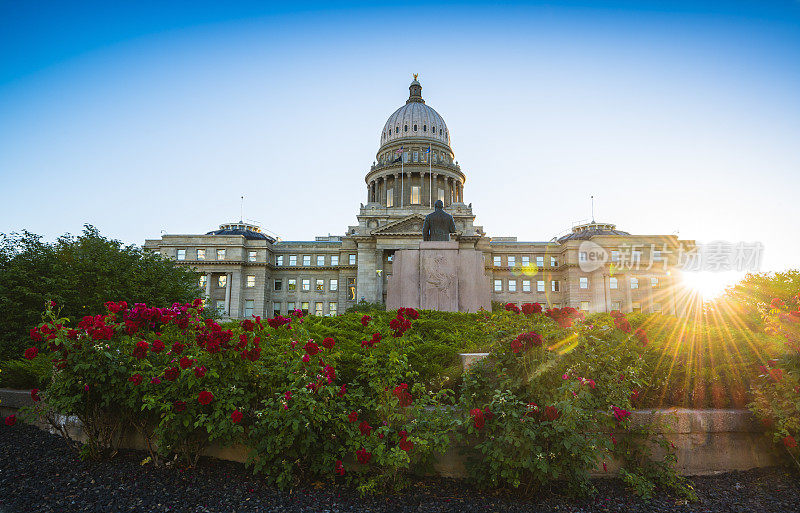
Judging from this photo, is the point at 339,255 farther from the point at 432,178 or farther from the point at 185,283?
the point at 185,283

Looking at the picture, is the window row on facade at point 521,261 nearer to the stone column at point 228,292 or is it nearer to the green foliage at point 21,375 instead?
the stone column at point 228,292

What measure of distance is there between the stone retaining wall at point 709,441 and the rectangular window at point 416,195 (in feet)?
265

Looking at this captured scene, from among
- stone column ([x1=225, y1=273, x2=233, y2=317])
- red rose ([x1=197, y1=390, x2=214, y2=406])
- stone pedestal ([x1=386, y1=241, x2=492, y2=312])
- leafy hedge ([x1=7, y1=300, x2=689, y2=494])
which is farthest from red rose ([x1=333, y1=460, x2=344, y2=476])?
stone column ([x1=225, y1=273, x2=233, y2=317])

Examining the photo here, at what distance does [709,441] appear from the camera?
8.05m

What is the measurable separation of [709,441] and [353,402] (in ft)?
18.9

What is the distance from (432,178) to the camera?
8994 cm

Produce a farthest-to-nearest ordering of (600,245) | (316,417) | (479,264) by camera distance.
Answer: (600,245), (479,264), (316,417)

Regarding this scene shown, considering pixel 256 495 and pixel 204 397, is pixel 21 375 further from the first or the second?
pixel 256 495

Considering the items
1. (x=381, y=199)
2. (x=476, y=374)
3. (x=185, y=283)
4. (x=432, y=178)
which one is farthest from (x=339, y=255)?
(x=476, y=374)

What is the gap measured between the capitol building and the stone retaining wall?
59.3m

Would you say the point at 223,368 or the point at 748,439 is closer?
the point at 223,368

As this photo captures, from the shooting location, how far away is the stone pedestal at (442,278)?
58.3 ft

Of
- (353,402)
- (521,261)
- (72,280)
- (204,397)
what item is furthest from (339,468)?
(521,261)

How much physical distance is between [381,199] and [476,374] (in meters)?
84.0
